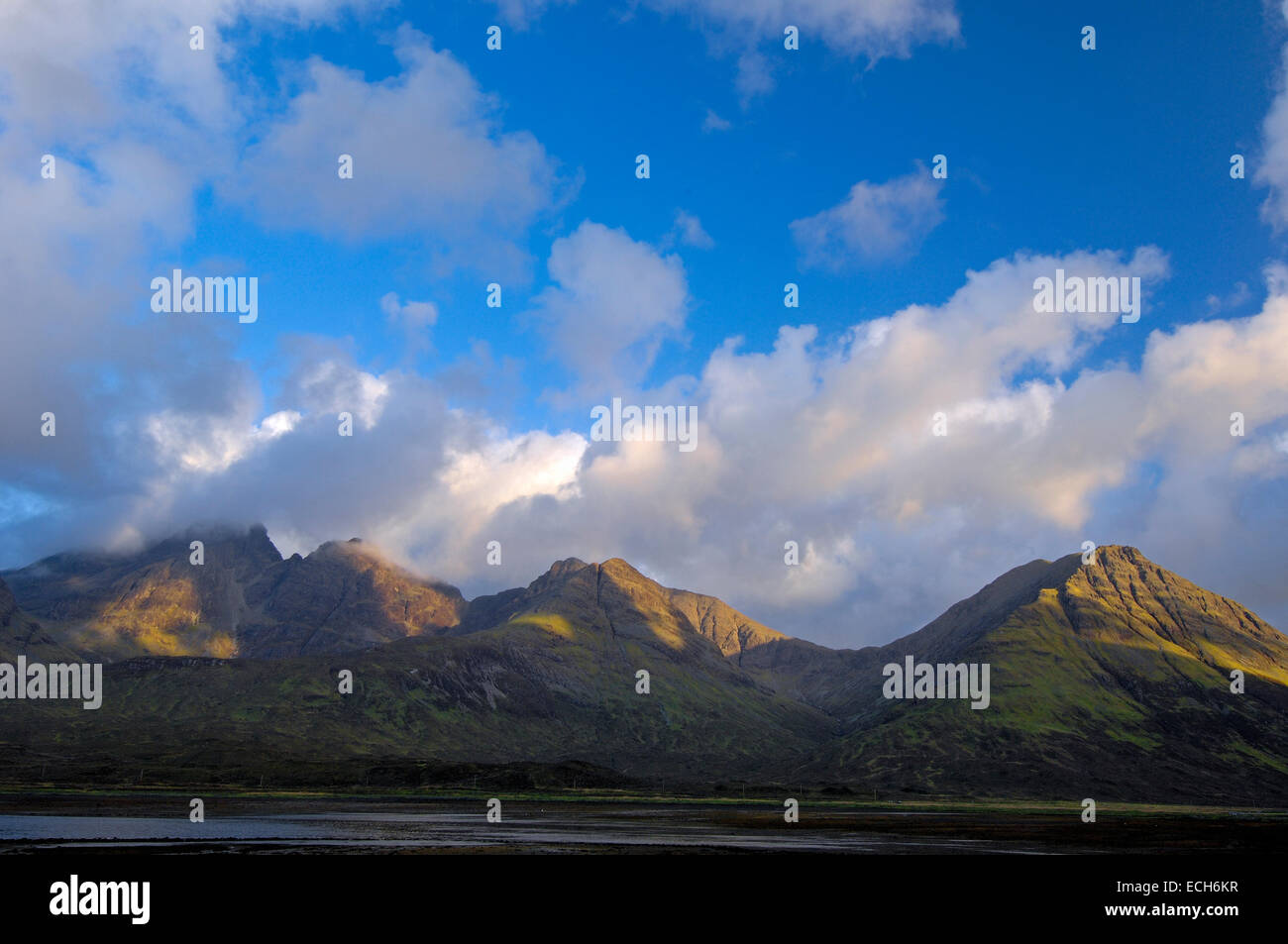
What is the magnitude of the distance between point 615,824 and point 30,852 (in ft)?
218

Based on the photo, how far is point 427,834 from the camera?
84.9m

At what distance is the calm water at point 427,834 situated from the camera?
7194 cm

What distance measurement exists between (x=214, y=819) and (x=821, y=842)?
70.4m

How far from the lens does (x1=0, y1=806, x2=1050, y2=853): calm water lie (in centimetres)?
7194

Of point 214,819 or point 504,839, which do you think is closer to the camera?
point 504,839
